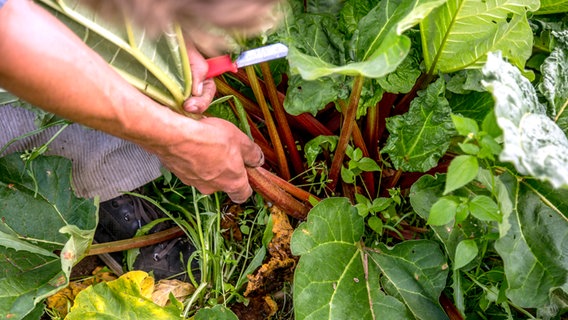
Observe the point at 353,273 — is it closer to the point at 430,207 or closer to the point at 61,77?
the point at 430,207

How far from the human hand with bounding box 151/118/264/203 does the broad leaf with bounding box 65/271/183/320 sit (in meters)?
0.30

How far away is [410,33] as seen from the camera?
1.37 meters

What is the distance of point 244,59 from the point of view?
3.88 ft

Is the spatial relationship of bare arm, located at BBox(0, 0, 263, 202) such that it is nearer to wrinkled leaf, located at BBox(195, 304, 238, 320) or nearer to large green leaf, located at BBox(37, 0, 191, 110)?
large green leaf, located at BBox(37, 0, 191, 110)

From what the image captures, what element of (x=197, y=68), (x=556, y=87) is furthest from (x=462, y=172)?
(x=197, y=68)

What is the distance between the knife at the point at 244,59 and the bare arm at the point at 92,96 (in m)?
0.08

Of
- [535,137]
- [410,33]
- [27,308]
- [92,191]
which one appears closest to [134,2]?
[535,137]

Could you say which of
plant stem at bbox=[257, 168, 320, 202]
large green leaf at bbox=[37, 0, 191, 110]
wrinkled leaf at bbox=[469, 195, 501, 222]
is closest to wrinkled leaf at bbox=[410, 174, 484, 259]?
wrinkled leaf at bbox=[469, 195, 501, 222]

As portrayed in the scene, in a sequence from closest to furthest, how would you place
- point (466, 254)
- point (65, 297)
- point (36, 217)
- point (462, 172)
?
point (462, 172)
point (466, 254)
point (36, 217)
point (65, 297)

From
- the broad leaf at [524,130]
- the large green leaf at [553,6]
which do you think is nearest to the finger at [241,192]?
the broad leaf at [524,130]

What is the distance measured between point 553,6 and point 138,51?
0.90 metres

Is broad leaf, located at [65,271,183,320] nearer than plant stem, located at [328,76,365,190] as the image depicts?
No

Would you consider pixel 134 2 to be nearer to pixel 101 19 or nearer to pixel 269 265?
pixel 101 19

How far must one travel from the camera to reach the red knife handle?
118 cm
